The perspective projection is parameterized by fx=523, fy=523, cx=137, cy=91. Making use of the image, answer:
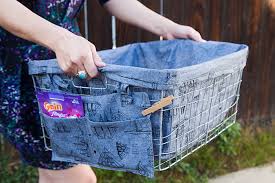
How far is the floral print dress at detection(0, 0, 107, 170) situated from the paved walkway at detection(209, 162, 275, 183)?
1.64 meters

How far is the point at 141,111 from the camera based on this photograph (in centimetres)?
154

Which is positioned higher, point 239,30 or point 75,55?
point 75,55

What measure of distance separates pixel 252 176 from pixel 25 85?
2.00 m

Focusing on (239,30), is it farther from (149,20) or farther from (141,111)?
(141,111)

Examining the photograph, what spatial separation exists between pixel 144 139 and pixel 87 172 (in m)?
0.67

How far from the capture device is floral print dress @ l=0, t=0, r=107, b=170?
6.17 ft

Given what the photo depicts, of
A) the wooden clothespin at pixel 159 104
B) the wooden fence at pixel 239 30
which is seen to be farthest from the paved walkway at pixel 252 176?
the wooden clothespin at pixel 159 104

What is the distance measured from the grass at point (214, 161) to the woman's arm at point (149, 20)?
125cm

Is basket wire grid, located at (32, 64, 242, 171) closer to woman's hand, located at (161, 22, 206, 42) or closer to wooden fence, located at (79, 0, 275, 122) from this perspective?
woman's hand, located at (161, 22, 206, 42)

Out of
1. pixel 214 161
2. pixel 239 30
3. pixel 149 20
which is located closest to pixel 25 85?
pixel 149 20

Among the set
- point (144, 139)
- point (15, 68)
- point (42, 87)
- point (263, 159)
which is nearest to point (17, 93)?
point (15, 68)

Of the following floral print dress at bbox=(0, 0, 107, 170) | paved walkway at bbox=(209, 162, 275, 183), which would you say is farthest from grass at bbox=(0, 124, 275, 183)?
floral print dress at bbox=(0, 0, 107, 170)

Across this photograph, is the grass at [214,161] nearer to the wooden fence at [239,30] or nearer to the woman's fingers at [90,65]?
the wooden fence at [239,30]

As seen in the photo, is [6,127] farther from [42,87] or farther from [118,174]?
[118,174]
